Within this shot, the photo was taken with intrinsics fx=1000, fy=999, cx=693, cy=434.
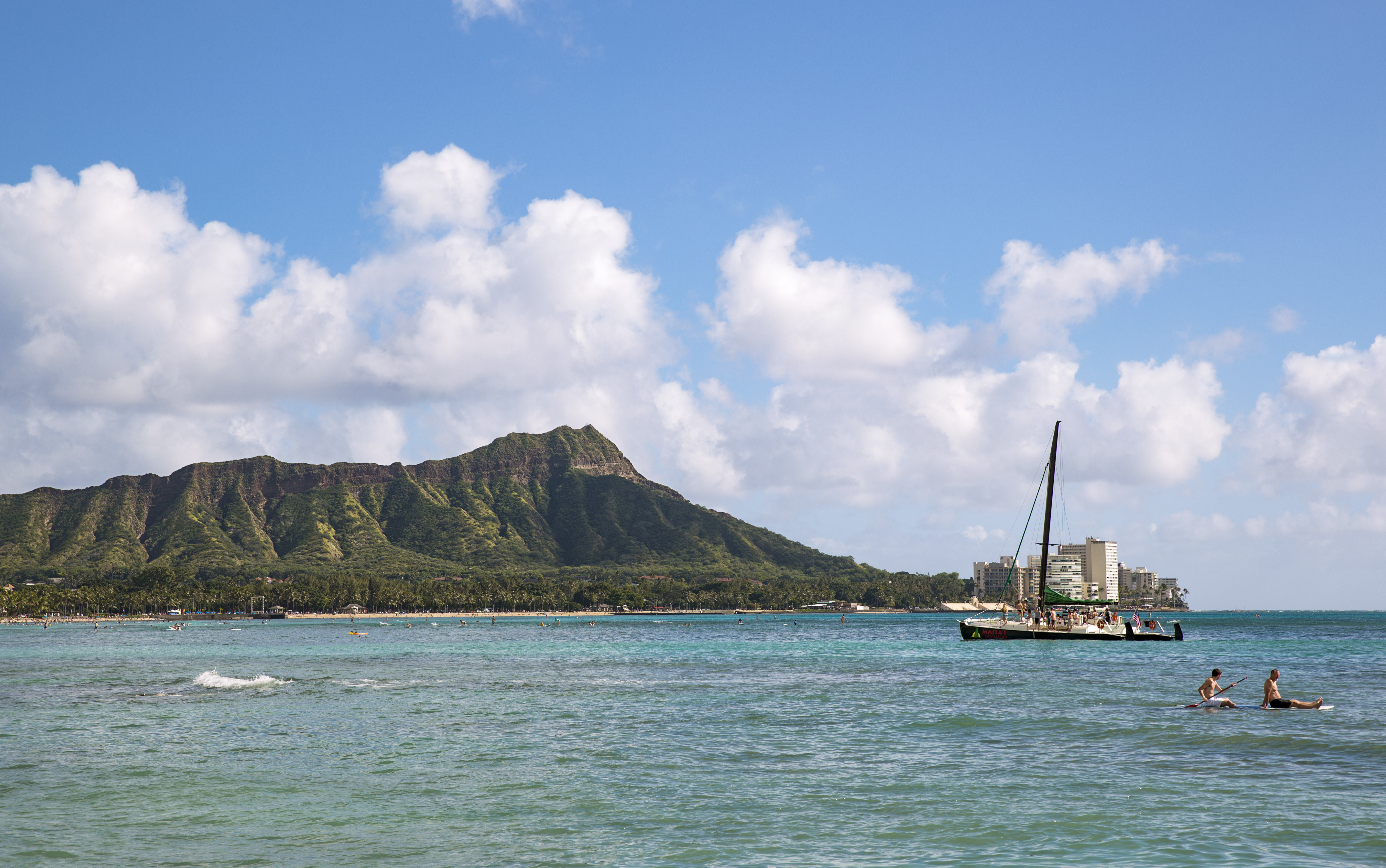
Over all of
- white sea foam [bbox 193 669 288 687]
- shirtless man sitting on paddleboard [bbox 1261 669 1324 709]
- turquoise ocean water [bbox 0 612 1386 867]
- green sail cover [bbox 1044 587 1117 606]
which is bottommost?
white sea foam [bbox 193 669 288 687]

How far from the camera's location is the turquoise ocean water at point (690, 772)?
→ 58.6ft

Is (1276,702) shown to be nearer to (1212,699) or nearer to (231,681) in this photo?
(1212,699)

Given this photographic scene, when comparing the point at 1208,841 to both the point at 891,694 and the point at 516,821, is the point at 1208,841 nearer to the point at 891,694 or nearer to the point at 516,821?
the point at 516,821

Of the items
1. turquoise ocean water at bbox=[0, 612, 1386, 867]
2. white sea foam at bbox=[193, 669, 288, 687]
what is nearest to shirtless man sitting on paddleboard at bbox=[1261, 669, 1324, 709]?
turquoise ocean water at bbox=[0, 612, 1386, 867]

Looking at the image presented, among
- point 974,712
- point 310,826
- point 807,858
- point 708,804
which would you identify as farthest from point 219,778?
point 974,712

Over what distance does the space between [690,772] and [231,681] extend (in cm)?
3874

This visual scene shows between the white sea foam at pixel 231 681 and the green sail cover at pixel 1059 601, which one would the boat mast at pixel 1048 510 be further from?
the white sea foam at pixel 231 681

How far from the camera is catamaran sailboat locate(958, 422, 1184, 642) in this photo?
90.2 meters

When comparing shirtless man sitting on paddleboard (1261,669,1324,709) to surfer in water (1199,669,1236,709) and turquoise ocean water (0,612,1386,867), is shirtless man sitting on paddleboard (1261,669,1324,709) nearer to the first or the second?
turquoise ocean water (0,612,1386,867)

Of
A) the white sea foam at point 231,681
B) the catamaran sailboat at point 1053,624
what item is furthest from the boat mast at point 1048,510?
the white sea foam at point 231,681

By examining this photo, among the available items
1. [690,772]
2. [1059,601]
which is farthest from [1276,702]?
[1059,601]

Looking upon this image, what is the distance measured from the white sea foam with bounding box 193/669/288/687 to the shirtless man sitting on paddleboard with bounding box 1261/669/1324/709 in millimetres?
46232

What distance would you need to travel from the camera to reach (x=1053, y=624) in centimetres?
9138

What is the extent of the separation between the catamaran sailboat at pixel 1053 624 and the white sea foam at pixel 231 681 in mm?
58286
